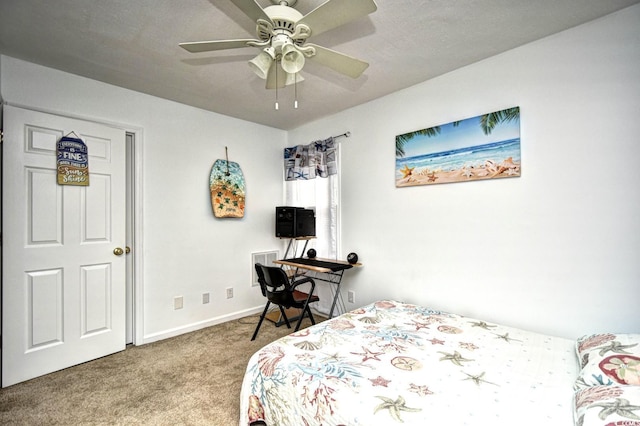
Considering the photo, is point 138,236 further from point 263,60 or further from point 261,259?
point 263,60

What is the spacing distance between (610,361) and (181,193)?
11.2 feet

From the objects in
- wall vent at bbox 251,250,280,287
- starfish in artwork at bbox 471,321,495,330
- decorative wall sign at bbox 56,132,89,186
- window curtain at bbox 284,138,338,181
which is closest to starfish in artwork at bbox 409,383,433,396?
starfish in artwork at bbox 471,321,495,330

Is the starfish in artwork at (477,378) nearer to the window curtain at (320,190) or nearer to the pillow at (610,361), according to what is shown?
the pillow at (610,361)

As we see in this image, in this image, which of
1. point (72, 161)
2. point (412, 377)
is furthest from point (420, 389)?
point (72, 161)

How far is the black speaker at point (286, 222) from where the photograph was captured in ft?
11.2

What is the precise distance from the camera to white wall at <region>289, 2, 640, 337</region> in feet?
5.70

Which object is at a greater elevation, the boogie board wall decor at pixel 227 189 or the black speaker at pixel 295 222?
the boogie board wall decor at pixel 227 189

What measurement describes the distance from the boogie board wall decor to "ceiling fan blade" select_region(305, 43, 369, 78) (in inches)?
77.2

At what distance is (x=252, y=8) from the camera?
1.33 metres

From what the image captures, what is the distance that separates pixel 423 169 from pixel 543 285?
1.25 m

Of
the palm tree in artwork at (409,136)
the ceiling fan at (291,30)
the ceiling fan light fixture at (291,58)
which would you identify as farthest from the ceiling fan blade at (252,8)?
the palm tree in artwork at (409,136)

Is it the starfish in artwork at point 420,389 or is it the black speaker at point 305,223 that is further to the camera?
the black speaker at point 305,223

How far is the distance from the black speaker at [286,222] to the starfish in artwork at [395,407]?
2.33 metres

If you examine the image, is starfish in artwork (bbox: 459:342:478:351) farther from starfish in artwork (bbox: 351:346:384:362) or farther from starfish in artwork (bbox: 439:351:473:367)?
starfish in artwork (bbox: 351:346:384:362)
